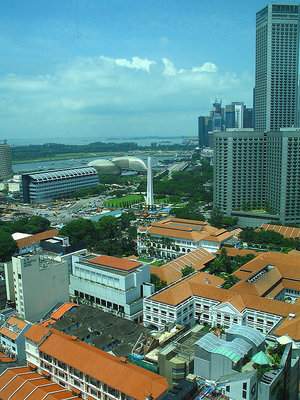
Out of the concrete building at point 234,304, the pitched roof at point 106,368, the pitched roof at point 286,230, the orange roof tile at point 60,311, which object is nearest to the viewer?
the pitched roof at point 106,368

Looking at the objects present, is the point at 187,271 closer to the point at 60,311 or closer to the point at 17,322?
the point at 60,311

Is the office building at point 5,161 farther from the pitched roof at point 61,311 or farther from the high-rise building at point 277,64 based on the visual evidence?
the pitched roof at point 61,311

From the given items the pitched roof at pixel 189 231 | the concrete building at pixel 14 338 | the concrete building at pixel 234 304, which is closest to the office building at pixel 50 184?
the pitched roof at pixel 189 231

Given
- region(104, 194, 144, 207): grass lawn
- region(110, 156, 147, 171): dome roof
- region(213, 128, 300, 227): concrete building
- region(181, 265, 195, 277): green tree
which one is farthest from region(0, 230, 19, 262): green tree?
region(110, 156, 147, 171): dome roof

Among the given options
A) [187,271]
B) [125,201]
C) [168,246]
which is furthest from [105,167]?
[187,271]

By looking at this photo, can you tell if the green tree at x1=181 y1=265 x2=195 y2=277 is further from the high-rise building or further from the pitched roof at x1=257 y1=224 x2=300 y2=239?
the high-rise building
